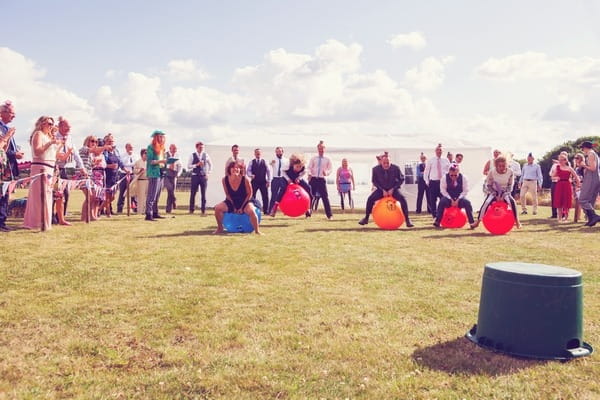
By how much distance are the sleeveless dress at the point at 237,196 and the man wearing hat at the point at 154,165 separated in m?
3.00

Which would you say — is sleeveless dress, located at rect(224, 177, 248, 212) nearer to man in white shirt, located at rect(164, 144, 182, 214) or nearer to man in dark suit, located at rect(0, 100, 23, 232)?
man in dark suit, located at rect(0, 100, 23, 232)

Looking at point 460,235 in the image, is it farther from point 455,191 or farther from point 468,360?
point 468,360

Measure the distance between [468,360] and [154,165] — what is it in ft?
34.3

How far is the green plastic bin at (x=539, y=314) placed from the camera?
3705mm

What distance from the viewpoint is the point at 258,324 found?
448 cm

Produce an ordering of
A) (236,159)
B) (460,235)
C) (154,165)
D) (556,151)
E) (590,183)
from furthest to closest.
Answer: (556,151)
(236,159)
(590,183)
(154,165)
(460,235)

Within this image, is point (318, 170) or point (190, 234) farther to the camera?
point (318, 170)

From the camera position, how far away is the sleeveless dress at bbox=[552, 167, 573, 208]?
1500cm

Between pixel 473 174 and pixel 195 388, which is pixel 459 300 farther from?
pixel 473 174

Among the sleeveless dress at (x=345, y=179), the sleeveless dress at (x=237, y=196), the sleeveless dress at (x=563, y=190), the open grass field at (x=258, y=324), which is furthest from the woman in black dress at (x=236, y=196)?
the sleeveless dress at (x=345, y=179)

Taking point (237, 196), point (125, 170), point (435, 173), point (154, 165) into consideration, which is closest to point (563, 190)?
point (435, 173)

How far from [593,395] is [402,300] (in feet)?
7.50

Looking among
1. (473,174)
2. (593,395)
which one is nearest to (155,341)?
(593,395)

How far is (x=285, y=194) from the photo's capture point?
508 inches
